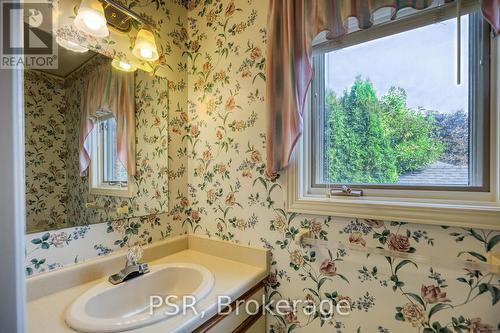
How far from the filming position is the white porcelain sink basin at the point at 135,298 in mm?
674

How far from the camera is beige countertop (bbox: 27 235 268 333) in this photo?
2.28 ft

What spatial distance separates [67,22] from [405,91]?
4.29 ft

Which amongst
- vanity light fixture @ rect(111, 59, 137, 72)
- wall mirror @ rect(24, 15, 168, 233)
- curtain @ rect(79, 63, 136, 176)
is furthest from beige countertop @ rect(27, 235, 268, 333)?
vanity light fixture @ rect(111, 59, 137, 72)

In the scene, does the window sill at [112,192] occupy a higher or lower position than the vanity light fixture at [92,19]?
lower

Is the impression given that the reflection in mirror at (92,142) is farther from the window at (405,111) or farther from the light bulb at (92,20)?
the window at (405,111)

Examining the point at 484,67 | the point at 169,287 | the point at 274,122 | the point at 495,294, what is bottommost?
the point at 169,287

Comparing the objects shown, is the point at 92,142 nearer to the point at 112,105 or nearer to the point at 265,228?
the point at 112,105

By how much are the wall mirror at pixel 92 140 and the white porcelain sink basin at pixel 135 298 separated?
29 cm

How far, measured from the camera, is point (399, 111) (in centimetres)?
93

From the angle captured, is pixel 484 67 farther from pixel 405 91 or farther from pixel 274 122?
pixel 274 122

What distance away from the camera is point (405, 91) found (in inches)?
36.3

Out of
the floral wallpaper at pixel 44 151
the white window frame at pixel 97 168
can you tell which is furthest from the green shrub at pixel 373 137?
the floral wallpaper at pixel 44 151

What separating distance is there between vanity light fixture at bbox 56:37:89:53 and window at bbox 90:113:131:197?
10.2 inches

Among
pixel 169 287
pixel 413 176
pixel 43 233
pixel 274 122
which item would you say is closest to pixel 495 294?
pixel 413 176
